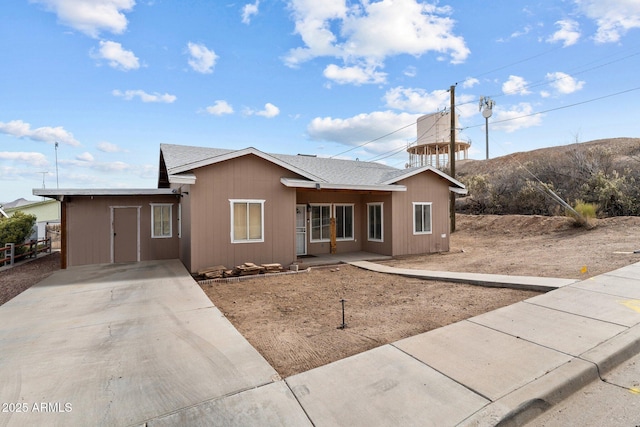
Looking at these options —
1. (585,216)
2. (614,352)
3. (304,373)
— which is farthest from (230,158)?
(585,216)

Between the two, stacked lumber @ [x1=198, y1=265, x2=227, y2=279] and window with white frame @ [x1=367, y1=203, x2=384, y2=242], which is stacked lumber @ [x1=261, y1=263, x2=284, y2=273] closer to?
stacked lumber @ [x1=198, y1=265, x2=227, y2=279]

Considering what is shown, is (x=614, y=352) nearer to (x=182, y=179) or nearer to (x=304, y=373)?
(x=304, y=373)

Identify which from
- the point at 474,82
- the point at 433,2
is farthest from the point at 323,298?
the point at 474,82

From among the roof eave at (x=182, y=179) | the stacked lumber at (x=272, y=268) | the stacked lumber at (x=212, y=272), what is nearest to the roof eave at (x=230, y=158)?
the roof eave at (x=182, y=179)

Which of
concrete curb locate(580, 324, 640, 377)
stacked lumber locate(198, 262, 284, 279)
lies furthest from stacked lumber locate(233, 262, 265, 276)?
concrete curb locate(580, 324, 640, 377)

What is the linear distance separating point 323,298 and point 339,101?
13045 millimetres

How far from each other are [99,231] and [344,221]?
9.26 metres

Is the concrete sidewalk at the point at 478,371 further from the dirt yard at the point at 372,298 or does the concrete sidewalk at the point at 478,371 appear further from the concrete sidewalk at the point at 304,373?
the dirt yard at the point at 372,298

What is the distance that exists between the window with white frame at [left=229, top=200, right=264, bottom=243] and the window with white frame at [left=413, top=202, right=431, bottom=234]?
6.43 meters

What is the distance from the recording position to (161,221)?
1164 cm

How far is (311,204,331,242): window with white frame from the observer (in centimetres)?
1241

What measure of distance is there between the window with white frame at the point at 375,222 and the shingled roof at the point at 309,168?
1.24 m

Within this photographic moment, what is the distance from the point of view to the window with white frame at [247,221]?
29.9 feet

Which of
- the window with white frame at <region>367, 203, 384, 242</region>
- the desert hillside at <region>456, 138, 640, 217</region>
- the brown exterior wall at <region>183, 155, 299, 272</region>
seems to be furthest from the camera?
the desert hillside at <region>456, 138, 640, 217</region>
